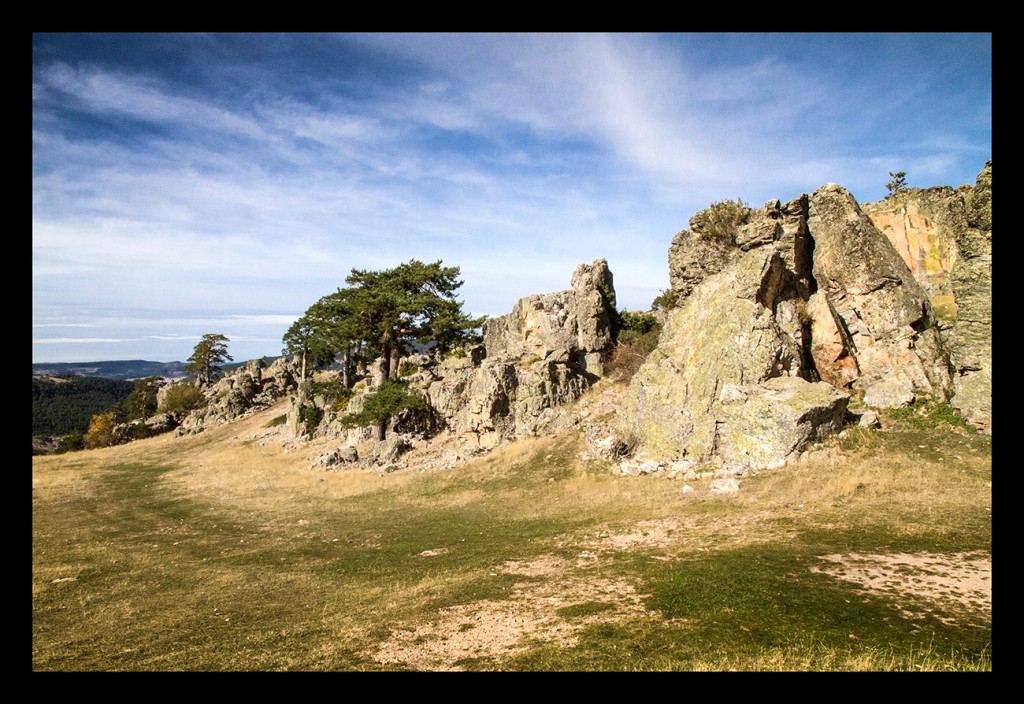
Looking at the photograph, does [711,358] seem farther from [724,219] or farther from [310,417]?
[310,417]

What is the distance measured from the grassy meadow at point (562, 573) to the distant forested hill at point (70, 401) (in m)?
94.3

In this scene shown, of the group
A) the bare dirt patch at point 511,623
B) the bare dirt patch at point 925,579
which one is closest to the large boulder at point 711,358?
the bare dirt patch at point 925,579

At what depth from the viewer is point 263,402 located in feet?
263

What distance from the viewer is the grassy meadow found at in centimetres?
1023

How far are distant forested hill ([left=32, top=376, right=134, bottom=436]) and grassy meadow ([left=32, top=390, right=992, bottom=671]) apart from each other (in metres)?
94.3

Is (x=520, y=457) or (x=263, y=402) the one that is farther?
(x=263, y=402)

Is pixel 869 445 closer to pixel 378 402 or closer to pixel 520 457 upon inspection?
pixel 520 457

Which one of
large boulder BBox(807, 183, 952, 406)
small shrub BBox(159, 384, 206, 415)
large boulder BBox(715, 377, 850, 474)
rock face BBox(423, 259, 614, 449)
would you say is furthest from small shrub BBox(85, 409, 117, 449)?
large boulder BBox(807, 183, 952, 406)

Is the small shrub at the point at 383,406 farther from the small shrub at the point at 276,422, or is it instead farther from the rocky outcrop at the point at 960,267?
the rocky outcrop at the point at 960,267

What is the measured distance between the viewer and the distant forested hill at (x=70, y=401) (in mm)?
104750

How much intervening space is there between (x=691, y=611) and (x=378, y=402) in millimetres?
32508

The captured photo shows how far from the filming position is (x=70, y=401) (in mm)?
137875

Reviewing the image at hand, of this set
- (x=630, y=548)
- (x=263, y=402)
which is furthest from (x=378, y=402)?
(x=263, y=402)
